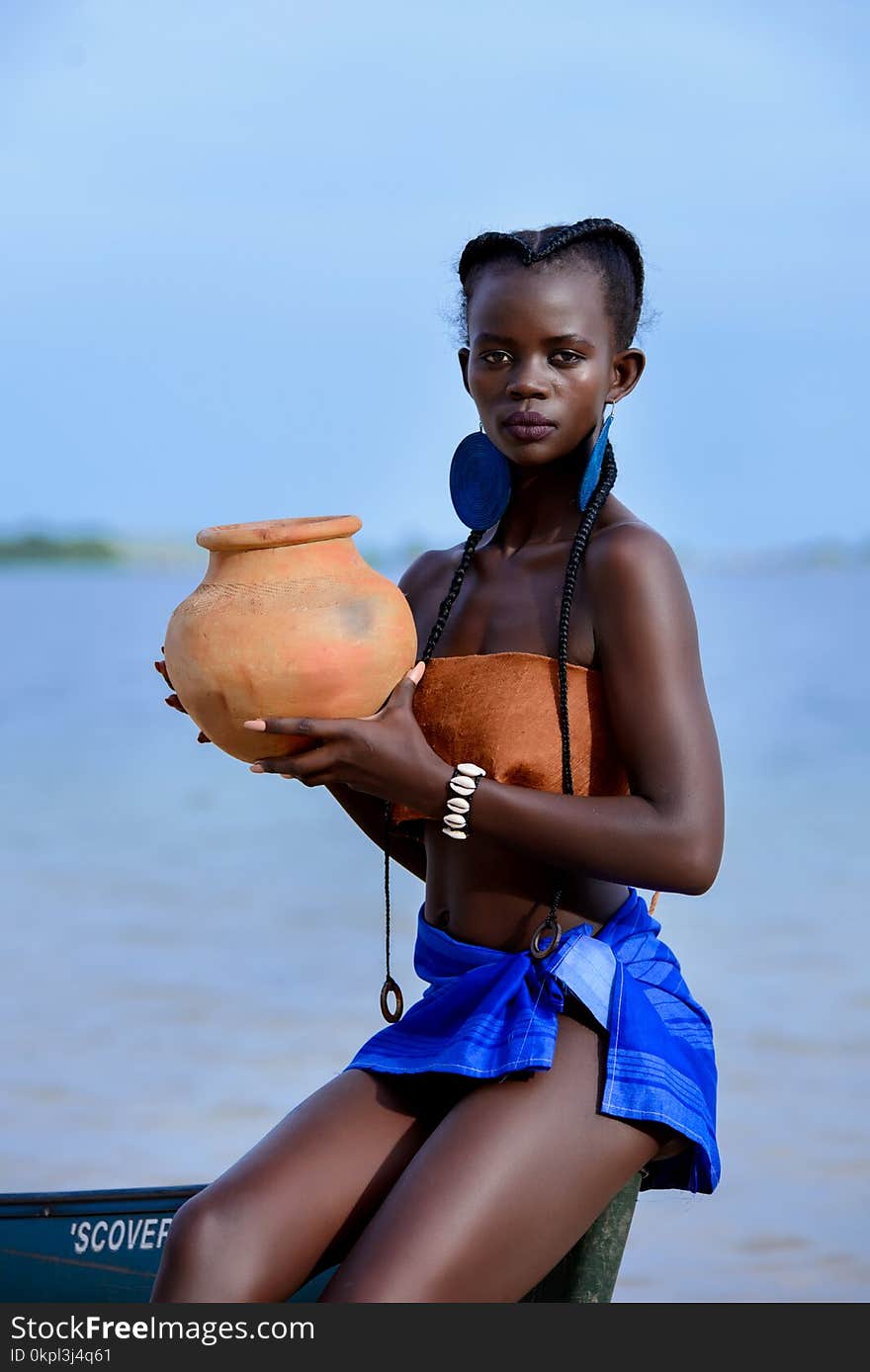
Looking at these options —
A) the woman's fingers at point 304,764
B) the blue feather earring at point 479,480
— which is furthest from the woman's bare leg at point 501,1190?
the blue feather earring at point 479,480

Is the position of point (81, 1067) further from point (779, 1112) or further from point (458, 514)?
point (458, 514)

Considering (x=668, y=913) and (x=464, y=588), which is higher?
(x=464, y=588)

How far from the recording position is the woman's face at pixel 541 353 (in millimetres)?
2707

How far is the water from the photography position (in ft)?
19.3

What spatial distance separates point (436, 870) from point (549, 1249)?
1.93 feet

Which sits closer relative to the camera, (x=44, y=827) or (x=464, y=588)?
(x=464, y=588)

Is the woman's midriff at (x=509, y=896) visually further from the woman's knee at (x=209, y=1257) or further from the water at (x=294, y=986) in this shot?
the water at (x=294, y=986)

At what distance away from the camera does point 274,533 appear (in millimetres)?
2539

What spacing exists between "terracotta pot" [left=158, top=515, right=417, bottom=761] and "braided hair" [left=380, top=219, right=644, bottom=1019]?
0.24 meters

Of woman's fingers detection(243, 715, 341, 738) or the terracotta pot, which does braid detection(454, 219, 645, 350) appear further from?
woman's fingers detection(243, 715, 341, 738)

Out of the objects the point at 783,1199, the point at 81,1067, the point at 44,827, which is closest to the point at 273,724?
the point at 783,1199

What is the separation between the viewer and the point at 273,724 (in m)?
Result: 2.46

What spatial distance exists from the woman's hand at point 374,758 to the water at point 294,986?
3.06 metres

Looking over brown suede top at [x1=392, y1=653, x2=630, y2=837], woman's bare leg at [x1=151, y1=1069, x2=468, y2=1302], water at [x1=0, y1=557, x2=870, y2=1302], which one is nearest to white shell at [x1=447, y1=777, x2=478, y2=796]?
brown suede top at [x1=392, y1=653, x2=630, y2=837]
